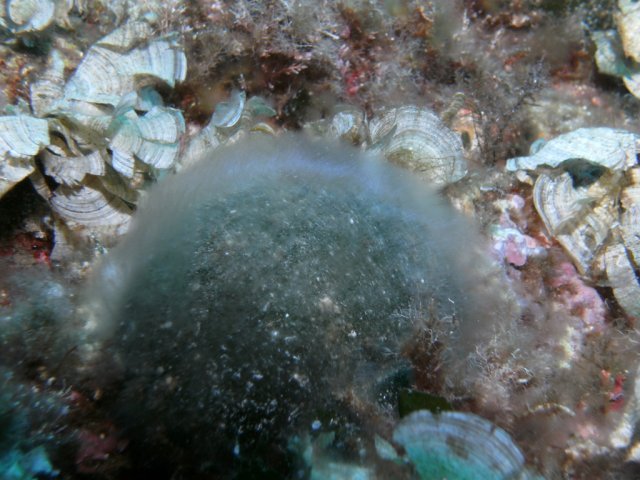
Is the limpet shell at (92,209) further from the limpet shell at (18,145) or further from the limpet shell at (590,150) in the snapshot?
the limpet shell at (590,150)

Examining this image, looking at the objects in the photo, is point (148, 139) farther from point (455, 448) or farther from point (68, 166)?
point (455, 448)

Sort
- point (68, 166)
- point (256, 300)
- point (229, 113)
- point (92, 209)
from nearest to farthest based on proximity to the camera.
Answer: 1. point (256, 300)
2. point (68, 166)
3. point (92, 209)
4. point (229, 113)

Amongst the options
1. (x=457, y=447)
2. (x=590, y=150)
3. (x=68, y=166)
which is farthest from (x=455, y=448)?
(x=68, y=166)

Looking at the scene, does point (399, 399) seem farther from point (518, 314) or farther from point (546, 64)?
point (546, 64)

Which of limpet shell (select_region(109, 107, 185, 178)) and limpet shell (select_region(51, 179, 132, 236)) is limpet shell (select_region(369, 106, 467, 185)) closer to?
limpet shell (select_region(109, 107, 185, 178))

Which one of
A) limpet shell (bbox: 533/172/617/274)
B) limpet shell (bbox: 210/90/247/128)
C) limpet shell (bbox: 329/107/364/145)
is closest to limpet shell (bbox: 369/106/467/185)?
limpet shell (bbox: 329/107/364/145)

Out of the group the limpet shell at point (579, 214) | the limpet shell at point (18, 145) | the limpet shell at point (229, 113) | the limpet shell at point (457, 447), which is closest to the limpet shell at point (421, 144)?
the limpet shell at point (579, 214)

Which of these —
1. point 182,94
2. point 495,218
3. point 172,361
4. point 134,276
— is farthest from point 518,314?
point 182,94
